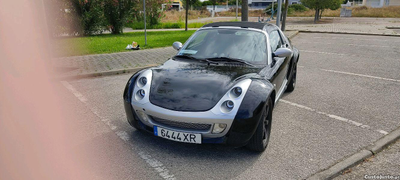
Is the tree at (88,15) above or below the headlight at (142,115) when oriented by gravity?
above

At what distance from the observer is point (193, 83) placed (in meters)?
3.35

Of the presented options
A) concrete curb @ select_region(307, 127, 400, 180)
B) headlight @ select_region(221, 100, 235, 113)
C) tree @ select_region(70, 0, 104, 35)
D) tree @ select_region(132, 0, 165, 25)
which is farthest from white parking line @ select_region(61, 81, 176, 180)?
tree @ select_region(132, 0, 165, 25)

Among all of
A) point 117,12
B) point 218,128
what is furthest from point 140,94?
point 117,12

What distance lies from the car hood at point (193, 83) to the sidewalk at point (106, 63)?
12.5 ft

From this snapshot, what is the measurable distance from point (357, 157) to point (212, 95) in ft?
5.67

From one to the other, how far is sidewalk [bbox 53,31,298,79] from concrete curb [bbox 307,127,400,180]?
5.59 meters

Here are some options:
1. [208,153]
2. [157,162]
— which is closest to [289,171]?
[208,153]

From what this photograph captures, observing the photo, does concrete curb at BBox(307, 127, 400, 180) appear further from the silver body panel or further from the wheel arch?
the silver body panel

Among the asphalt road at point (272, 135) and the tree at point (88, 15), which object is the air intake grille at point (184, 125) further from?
the tree at point (88, 15)

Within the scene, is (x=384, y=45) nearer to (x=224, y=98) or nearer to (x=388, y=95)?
(x=388, y=95)

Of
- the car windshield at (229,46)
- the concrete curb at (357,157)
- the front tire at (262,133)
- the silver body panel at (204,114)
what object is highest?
the car windshield at (229,46)

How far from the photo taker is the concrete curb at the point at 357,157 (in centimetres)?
295

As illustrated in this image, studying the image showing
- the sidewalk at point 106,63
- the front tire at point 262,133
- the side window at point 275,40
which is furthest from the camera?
Result: the sidewalk at point 106,63

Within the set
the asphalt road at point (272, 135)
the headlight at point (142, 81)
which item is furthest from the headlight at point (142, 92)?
the asphalt road at point (272, 135)
